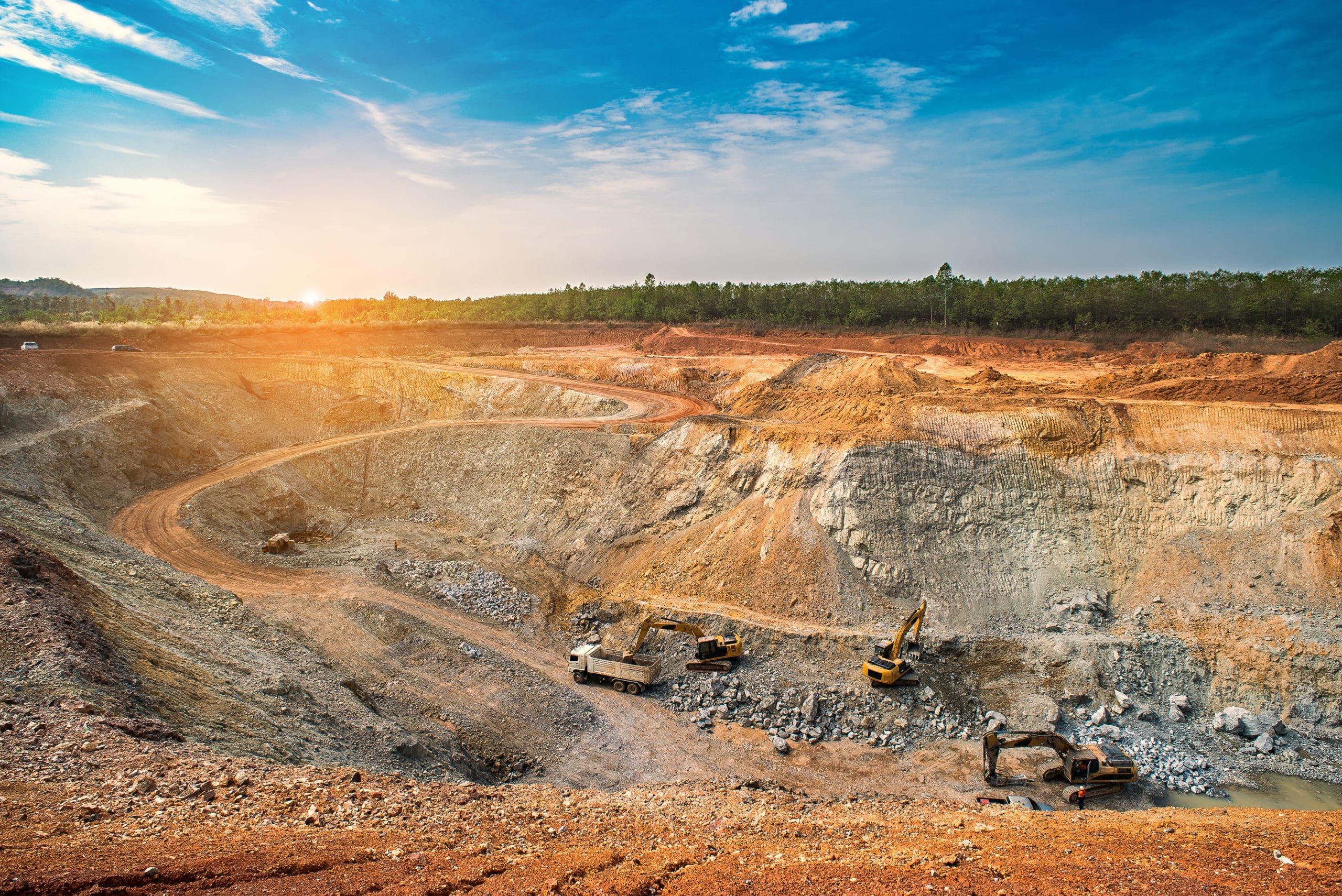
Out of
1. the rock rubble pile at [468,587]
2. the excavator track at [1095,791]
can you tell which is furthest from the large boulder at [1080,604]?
the rock rubble pile at [468,587]

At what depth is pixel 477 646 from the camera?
22.5 m

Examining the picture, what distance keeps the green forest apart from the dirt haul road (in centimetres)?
4117

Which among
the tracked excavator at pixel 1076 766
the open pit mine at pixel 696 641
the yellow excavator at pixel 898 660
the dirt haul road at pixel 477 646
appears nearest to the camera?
the open pit mine at pixel 696 641

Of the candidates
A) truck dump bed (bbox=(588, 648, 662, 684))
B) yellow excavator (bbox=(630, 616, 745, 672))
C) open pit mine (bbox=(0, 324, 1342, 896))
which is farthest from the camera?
yellow excavator (bbox=(630, 616, 745, 672))

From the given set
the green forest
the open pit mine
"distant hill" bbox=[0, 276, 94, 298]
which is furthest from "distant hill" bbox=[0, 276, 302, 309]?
the open pit mine

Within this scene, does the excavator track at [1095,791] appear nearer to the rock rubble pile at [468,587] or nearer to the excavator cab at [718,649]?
the excavator cab at [718,649]

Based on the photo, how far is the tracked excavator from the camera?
1609 cm

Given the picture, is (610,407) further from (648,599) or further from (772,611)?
(772,611)

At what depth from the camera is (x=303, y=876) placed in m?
8.15

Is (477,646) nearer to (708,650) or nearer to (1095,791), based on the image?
(708,650)

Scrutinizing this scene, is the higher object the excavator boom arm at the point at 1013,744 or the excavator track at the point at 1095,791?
the excavator boom arm at the point at 1013,744

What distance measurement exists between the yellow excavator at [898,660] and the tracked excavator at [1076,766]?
2.91 m

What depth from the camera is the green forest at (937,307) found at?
5253 centimetres

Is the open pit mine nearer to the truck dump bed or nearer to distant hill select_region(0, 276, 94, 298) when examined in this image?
the truck dump bed
